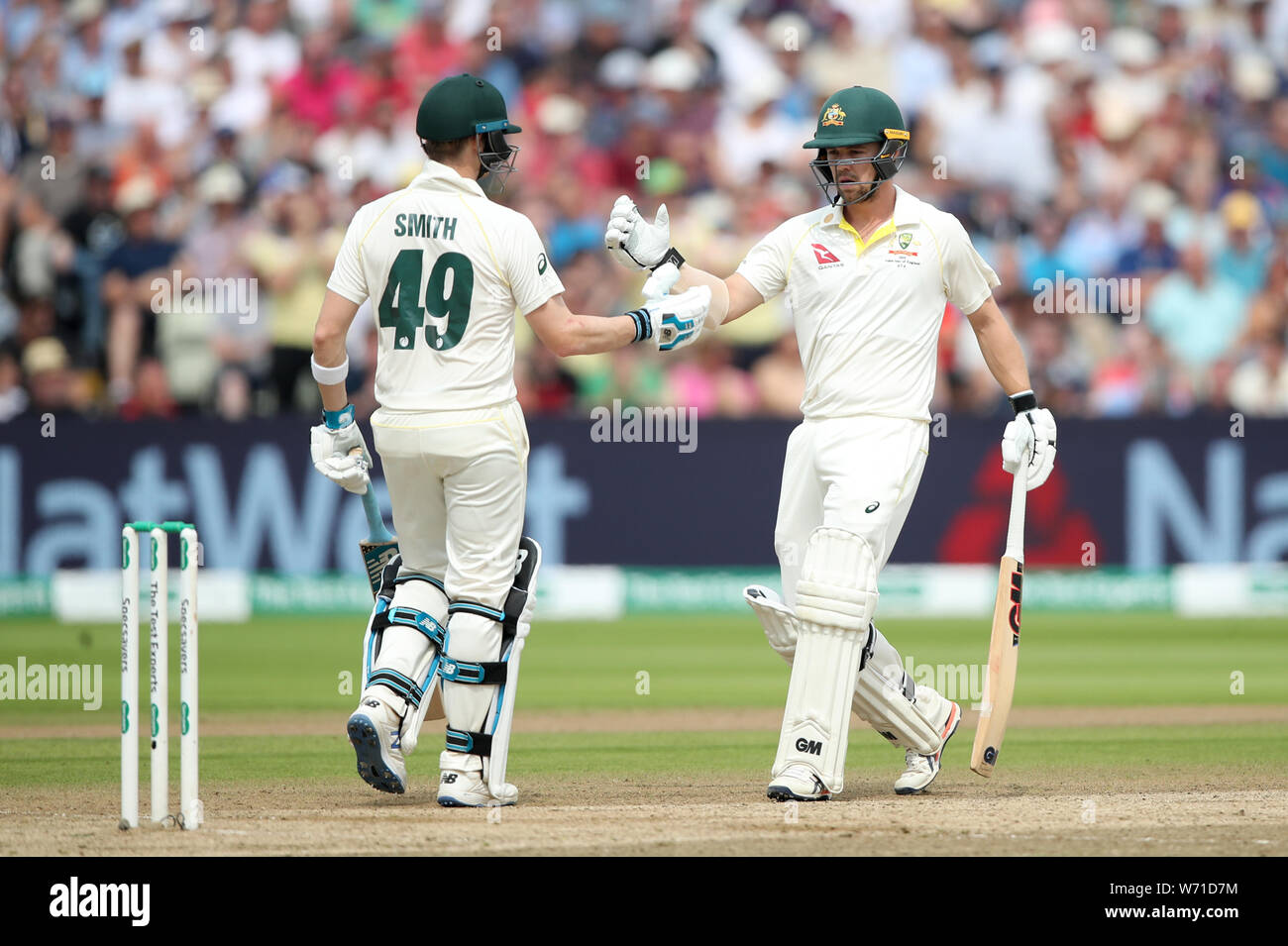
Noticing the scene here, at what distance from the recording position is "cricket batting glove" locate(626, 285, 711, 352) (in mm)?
5910

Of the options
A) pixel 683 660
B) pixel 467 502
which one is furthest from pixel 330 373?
pixel 683 660

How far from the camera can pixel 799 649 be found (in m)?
5.90

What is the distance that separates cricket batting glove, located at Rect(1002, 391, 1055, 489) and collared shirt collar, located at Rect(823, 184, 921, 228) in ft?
2.32

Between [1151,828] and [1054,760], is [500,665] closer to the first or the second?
[1151,828]

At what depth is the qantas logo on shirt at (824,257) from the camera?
20.2 ft

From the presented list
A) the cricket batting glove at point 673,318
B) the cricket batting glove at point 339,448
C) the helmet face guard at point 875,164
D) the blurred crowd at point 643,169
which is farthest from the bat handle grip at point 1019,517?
the blurred crowd at point 643,169

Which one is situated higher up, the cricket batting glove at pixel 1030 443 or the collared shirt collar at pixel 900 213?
the collared shirt collar at pixel 900 213

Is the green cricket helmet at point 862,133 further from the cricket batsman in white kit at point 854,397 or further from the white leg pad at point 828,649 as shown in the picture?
the white leg pad at point 828,649

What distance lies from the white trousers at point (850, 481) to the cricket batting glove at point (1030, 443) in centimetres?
29

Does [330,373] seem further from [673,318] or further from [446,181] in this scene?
[673,318]

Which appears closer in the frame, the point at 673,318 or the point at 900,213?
the point at 673,318

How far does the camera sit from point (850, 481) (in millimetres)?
5934

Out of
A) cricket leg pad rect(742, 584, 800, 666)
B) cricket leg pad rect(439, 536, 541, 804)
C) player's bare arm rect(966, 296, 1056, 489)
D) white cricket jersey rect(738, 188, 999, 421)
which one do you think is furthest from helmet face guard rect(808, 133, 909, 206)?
cricket leg pad rect(439, 536, 541, 804)

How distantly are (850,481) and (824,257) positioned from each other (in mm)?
777
